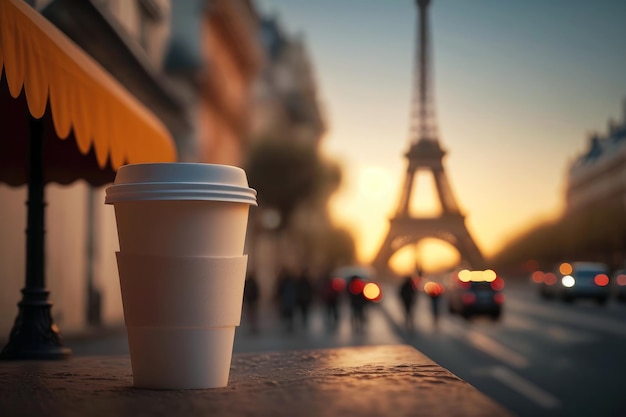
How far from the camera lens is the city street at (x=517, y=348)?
16172 mm

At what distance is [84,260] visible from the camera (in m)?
23.8

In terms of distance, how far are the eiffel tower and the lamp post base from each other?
16.5 metres

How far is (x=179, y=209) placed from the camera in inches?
198

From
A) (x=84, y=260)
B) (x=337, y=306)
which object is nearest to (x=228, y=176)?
(x=84, y=260)

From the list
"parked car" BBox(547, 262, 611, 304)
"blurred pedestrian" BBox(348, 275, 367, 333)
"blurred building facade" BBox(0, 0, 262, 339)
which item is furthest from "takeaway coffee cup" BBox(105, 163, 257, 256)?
"parked car" BBox(547, 262, 611, 304)

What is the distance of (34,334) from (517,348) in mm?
19166

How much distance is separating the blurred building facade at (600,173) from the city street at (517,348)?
77.5 meters

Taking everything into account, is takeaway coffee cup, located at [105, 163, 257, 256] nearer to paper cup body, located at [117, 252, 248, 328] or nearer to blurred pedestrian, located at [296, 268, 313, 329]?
paper cup body, located at [117, 252, 248, 328]

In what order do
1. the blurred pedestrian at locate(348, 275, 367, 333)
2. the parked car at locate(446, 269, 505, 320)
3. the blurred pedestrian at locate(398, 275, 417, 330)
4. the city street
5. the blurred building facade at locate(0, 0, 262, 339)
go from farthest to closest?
the parked car at locate(446, 269, 505, 320) → the blurred pedestrian at locate(398, 275, 417, 330) → the blurred pedestrian at locate(348, 275, 367, 333) → the blurred building facade at locate(0, 0, 262, 339) → the city street

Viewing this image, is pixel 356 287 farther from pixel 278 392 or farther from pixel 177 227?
pixel 278 392

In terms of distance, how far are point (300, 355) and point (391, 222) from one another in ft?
77.9

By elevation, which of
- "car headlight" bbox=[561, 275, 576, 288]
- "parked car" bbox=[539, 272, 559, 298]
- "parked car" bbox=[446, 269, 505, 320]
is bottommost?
"parked car" bbox=[446, 269, 505, 320]

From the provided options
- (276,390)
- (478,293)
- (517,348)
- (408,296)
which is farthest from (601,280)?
(276,390)

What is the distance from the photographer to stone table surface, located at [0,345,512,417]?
13.6ft
